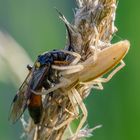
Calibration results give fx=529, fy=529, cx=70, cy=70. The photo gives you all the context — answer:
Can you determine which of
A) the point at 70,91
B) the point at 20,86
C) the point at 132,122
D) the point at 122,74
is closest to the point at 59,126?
the point at 70,91

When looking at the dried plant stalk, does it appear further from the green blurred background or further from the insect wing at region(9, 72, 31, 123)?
the green blurred background

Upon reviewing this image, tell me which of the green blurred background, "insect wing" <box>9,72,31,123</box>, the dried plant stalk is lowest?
the green blurred background

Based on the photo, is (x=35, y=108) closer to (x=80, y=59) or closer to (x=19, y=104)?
(x=19, y=104)

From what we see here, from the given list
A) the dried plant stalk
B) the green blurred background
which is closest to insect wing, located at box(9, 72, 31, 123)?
the green blurred background

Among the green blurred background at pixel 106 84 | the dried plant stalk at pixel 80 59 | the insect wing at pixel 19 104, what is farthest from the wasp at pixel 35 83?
the dried plant stalk at pixel 80 59

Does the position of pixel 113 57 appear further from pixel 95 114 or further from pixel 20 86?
pixel 95 114

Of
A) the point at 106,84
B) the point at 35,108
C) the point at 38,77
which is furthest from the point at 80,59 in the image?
the point at 106,84

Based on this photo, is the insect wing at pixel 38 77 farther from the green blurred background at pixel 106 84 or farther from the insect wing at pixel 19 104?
the green blurred background at pixel 106 84
